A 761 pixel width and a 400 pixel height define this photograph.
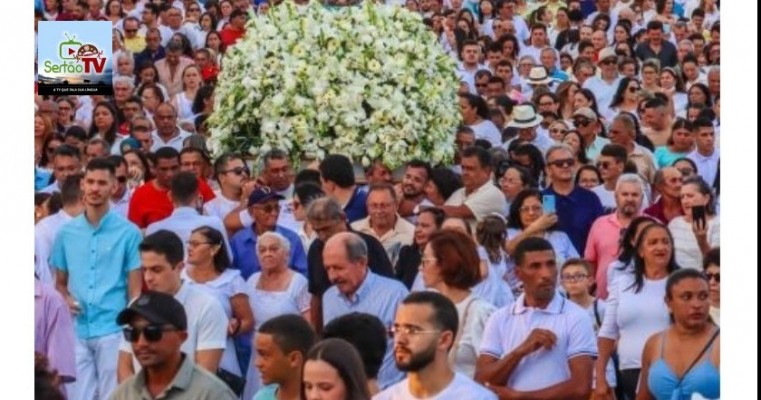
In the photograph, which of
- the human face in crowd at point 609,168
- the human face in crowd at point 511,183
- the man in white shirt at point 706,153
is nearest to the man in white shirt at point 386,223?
the human face in crowd at point 511,183

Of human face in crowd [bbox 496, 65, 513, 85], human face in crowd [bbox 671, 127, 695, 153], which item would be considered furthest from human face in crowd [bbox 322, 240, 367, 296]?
human face in crowd [bbox 671, 127, 695, 153]

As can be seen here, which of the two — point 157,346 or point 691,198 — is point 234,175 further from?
point 691,198

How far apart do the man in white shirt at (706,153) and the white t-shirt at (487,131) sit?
954 millimetres

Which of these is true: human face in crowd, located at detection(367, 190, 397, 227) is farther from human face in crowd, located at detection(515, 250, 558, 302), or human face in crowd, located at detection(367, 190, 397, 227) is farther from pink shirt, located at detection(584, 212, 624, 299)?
pink shirt, located at detection(584, 212, 624, 299)

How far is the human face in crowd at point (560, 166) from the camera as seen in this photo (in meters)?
9.62

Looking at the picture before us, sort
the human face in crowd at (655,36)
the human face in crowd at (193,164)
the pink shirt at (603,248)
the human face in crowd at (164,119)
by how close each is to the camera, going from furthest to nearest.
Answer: the human face in crowd at (655,36), the human face in crowd at (164,119), the human face in crowd at (193,164), the pink shirt at (603,248)

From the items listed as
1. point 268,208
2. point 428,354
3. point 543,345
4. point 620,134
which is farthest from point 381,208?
point 620,134

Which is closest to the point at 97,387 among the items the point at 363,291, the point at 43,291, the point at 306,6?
the point at 43,291

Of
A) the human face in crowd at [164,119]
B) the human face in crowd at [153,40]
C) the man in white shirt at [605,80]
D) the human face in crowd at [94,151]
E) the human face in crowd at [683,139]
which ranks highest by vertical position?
the human face in crowd at [153,40]

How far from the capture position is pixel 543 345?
944 centimetres

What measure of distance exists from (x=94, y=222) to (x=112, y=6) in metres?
1.11

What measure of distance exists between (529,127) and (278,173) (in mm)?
1283

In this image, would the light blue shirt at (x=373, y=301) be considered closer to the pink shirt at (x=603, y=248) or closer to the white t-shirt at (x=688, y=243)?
the pink shirt at (x=603, y=248)

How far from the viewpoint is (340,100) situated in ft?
30.7
